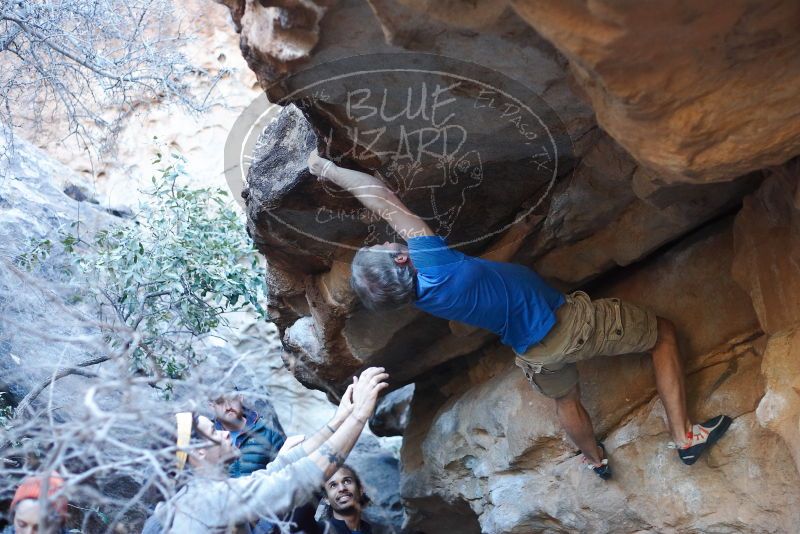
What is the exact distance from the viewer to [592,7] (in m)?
1.99

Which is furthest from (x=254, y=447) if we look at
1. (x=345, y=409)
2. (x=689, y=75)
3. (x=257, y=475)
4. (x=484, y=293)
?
(x=689, y=75)

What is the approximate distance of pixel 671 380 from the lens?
12.0 feet

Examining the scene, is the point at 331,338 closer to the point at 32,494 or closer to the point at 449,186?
the point at 449,186

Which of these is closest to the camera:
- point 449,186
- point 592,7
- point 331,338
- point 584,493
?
point 592,7

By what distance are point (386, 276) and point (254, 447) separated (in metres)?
1.51

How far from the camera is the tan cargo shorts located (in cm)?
354

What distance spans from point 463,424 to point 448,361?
0.51 m

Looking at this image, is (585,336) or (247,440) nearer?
(585,336)

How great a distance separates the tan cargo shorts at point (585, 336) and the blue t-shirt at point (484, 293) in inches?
2.6

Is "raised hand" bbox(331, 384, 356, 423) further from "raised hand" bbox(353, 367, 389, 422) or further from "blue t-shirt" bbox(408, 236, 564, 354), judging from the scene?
"blue t-shirt" bbox(408, 236, 564, 354)

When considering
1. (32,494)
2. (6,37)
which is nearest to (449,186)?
(32,494)

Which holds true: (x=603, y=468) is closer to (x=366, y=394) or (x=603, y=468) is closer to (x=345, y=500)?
(x=366, y=394)

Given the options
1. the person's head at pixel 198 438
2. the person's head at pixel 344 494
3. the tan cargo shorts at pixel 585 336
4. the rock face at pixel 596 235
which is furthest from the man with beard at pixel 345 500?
the tan cargo shorts at pixel 585 336

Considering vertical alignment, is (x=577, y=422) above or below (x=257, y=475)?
below
